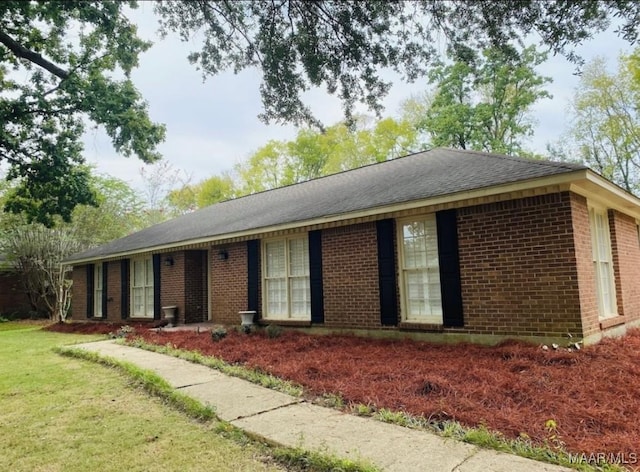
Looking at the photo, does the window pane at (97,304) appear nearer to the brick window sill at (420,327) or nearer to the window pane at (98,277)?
the window pane at (98,277)

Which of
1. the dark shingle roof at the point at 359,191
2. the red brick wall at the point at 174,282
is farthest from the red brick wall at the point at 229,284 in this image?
the red brick wall at the point at 174,282

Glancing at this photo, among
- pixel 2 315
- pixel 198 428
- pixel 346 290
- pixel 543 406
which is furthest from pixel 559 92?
pixel 2 315

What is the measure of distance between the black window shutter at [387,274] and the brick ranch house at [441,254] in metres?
0.02

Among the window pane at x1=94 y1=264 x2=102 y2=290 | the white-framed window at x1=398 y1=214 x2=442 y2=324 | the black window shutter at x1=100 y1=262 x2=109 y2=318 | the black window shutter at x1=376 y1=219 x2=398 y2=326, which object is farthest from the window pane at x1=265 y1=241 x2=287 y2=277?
the window pane at x1=94 y1=264 x2=102 y2=290

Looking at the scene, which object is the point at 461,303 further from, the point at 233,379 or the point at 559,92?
the point at 559,92

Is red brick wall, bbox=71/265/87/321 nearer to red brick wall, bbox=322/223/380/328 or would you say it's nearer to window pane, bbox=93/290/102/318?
window pane, bbox=93/290/102/318

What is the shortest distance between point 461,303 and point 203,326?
24.4 feet


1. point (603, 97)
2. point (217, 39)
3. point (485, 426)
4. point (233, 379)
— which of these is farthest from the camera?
point (603, 97)

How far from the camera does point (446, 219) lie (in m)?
7.27

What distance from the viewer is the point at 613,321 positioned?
7.39 m

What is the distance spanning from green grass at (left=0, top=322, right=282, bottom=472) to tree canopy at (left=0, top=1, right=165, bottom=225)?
360cm

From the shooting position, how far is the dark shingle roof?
6.97 m

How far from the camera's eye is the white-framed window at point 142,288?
46.0ft

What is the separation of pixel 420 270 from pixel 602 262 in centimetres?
346
